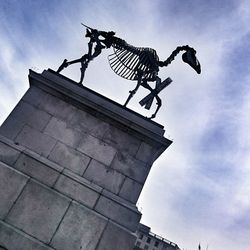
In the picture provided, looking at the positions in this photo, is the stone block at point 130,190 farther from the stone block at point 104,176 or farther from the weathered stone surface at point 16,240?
the weathered stone surface at point 16,240

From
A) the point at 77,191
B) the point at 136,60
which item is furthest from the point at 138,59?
the point at 77,191

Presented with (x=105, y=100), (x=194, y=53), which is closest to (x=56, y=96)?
(x=105, y=100)

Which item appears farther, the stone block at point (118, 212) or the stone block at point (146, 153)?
the stone block at point (146, 153)

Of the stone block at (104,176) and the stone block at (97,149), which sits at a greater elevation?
the stone block at (97,149)

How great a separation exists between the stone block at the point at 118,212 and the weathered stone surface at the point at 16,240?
58.5 inches

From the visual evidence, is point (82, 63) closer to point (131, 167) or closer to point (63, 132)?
point (63, 132)

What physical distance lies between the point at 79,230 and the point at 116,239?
905 mm

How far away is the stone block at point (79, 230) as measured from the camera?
557 cm

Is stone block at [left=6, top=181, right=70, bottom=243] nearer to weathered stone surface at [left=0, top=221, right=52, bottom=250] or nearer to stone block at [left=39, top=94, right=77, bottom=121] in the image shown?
weathered stone surface at [left=0, top=221, right=52, bottom=250]

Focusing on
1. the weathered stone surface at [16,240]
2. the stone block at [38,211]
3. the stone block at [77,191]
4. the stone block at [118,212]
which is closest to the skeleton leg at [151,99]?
the stone block at [118,212]

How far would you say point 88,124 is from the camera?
24.0 ft

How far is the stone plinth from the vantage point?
5652 millimetres

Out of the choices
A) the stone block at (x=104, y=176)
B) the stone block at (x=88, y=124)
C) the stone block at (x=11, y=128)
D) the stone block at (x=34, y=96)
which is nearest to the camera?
the stone block at (x=104, y=176)

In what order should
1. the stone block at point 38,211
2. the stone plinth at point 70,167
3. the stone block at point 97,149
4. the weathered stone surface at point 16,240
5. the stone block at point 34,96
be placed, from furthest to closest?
the stone block at point 34,96 < the stone block at point 97,149 < the stone plinth at point 70,167 < the stone block at point 38,211 < the weathered stone surface at point 16,240
